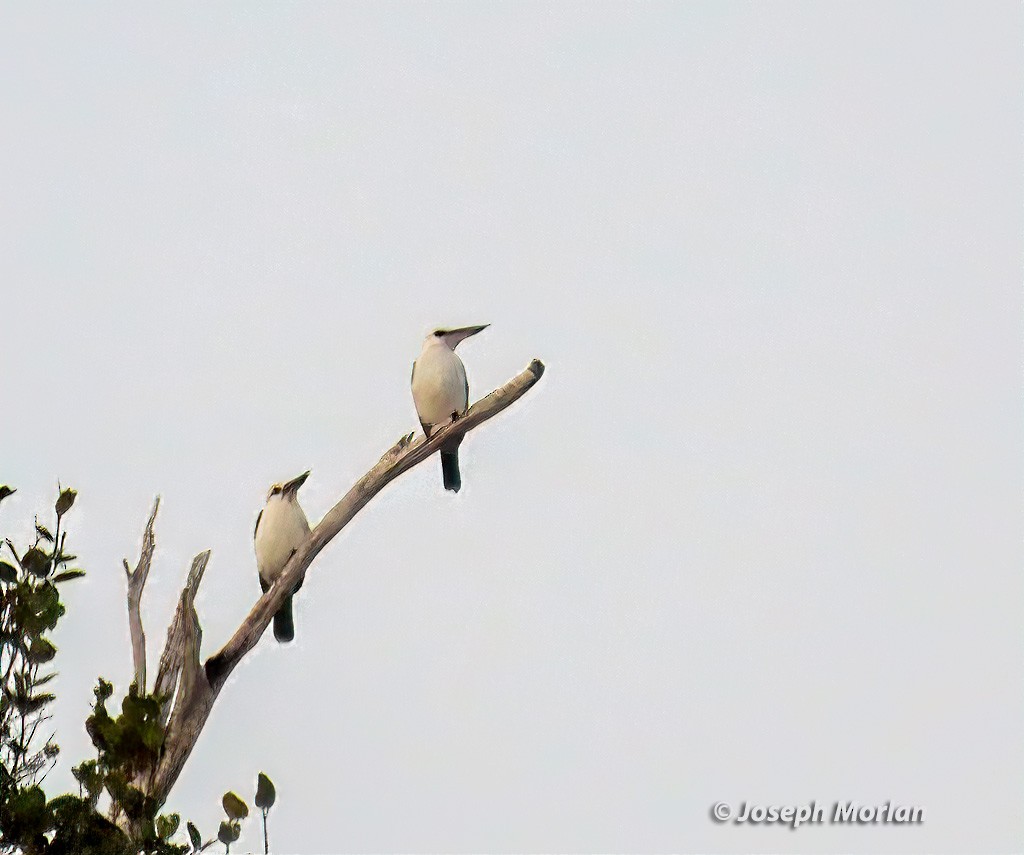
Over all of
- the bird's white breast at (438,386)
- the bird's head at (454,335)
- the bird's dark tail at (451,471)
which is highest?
the bird's head at (454,335)

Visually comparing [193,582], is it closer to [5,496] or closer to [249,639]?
[249,639]

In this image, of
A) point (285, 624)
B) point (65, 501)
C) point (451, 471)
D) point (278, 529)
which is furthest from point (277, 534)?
point (65, 501)

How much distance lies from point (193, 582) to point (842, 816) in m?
4.83

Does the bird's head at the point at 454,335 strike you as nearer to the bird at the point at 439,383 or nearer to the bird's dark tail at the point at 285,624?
the bird at the point at 439,383

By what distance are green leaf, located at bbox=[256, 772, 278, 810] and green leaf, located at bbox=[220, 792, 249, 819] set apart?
0.27ft

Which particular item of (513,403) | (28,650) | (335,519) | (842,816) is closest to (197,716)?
(335,519)

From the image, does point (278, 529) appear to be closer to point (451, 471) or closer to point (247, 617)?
point (451, 471)

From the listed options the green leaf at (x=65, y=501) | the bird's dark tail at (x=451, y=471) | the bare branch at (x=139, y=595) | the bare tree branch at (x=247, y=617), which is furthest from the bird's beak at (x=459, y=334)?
the green leaf at (x=65, y=501)

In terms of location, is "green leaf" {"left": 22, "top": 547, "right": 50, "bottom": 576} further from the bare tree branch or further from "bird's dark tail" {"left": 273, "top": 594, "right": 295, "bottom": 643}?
"bird's dark tail" {"left": 273, "top": 594, "right": 295, "bottom": 643}

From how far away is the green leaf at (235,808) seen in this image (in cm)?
534

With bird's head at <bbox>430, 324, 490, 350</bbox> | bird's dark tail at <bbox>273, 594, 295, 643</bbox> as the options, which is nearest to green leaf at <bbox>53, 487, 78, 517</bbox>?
bird's dark tail at <bbox>273, 594, 295, 643</bbox>

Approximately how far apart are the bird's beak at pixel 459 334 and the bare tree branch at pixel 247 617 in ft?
6.78

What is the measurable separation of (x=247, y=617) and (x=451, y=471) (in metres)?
2.52

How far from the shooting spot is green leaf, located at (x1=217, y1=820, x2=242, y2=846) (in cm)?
525
